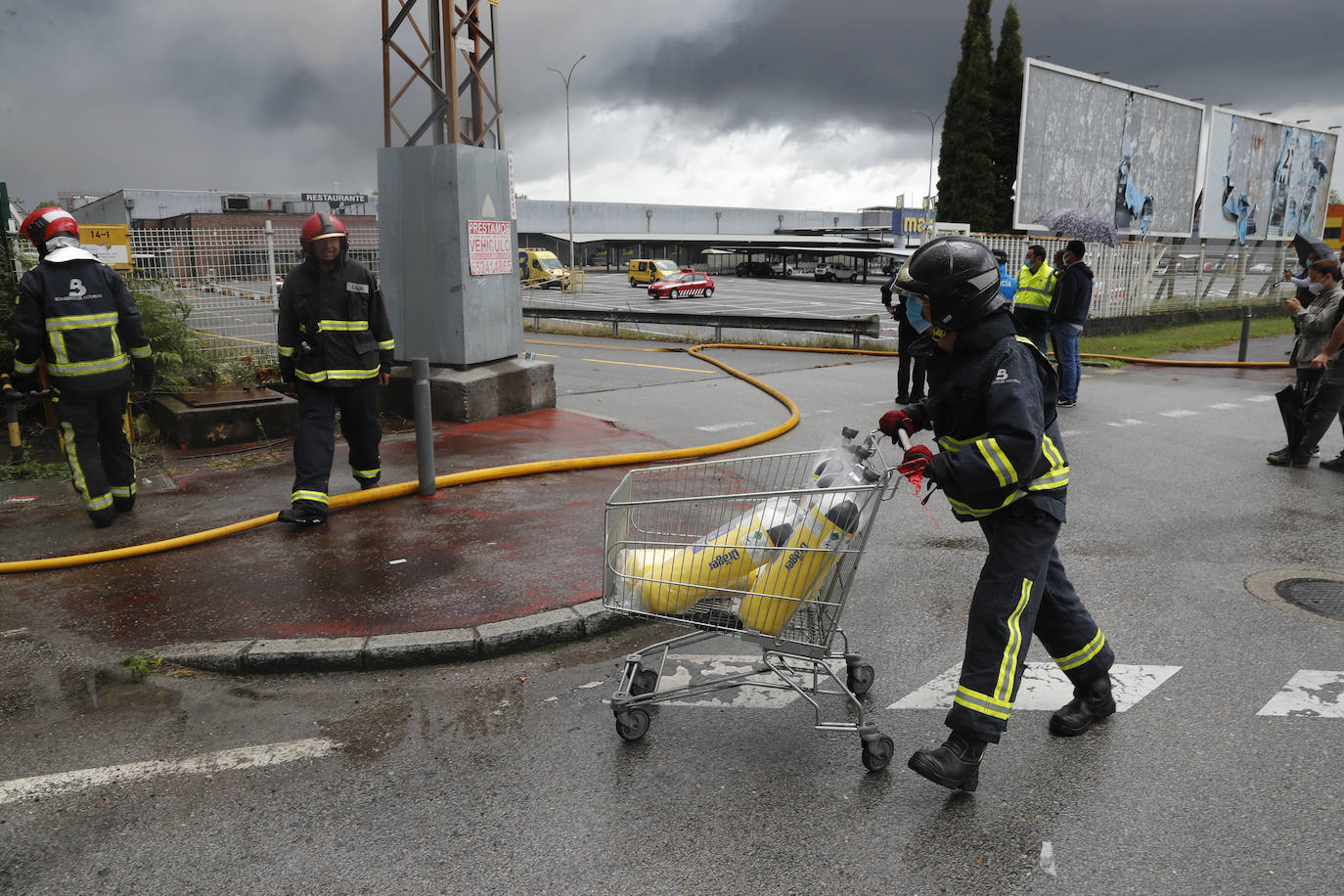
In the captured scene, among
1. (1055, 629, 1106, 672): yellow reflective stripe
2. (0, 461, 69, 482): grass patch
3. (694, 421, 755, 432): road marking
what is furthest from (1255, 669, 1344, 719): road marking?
(0, 461, 69, 482): grass patch

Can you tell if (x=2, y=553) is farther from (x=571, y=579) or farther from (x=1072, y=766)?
(x=1072, y=766)

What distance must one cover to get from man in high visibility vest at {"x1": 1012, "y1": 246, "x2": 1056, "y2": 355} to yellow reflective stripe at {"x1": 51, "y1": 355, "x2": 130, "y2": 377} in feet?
28.1

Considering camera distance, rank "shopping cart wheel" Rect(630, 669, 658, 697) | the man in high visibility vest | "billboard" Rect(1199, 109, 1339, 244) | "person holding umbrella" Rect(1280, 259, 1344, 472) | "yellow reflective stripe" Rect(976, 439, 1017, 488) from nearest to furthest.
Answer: "yellow reflective stripe" Rect(976, 439, 1017, 488) → "shopping cart wheel" Rect(630, 669, 658, 697) → "person holding umbrella" Rect(1280, 259, 1344, 472) → the man in high visibility vest → "billboard" Rect(1199, 109, 1339, 244)

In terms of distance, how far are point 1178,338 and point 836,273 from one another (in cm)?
4483

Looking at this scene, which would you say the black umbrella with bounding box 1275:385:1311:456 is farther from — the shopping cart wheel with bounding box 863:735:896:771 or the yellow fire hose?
the shopping cart wheel with bounding box 863:735:896:771

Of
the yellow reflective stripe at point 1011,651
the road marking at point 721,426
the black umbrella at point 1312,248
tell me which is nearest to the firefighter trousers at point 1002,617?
the yellow reflective stripe at point 1011,651

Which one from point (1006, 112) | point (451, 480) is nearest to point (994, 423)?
point (451, 480)

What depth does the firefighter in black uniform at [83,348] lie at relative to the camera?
595 centimetres

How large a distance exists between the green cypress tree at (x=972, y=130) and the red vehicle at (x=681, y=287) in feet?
41.5

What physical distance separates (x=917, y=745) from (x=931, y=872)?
0.80 metres

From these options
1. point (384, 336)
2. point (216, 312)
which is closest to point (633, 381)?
point (216, 312)

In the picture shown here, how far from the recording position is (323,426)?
6387 mm

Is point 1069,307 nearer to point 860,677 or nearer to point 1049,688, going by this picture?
point 1049,688

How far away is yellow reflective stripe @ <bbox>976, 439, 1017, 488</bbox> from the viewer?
3.12 meters
